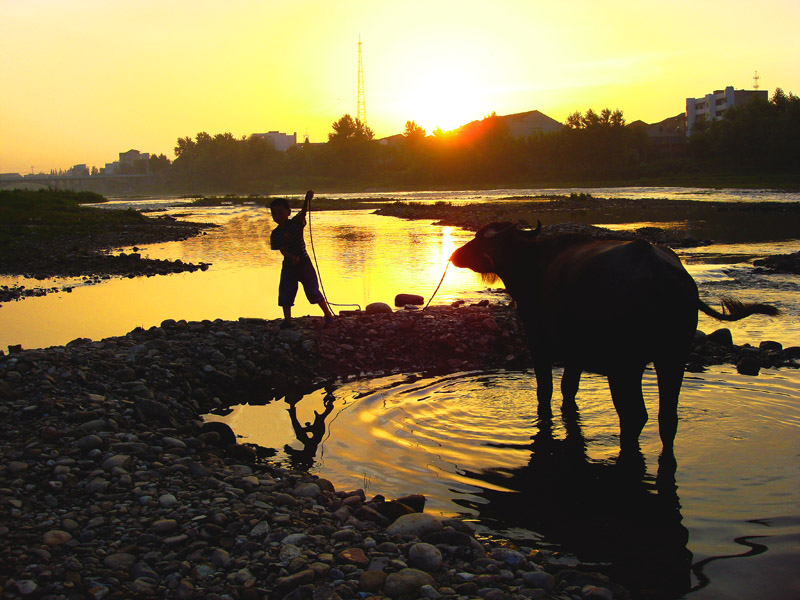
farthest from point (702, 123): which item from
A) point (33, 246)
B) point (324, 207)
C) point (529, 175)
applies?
point (33, 246)

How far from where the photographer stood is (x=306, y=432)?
7531 millimetres

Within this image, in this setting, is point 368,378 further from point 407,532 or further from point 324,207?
point 324,207

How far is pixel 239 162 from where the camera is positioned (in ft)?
595

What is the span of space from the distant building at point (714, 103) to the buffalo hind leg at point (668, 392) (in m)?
142

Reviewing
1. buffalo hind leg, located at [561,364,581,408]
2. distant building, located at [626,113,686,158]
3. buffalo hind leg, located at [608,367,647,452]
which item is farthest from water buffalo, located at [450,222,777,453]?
distant building, located at [626,113,686,158]

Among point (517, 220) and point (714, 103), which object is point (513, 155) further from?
point (517, 220)

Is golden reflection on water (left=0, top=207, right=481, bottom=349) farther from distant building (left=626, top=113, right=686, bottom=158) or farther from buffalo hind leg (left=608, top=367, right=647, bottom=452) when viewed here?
distant building (left=626, top=113, right=686, bottom=158)

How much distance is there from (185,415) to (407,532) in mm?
3762

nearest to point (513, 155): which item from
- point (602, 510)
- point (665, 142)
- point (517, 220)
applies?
point (665, 142)

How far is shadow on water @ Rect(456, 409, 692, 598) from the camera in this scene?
15.3ft

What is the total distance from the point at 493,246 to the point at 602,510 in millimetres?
3870

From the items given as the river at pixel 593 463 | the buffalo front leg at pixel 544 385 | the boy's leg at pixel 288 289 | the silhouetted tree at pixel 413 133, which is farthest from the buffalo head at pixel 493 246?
the silhouetted tree at pixel 413 133

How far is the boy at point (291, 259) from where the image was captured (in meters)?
10.5

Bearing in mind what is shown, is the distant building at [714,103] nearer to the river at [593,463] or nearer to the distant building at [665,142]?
the distant building at [665,142]
